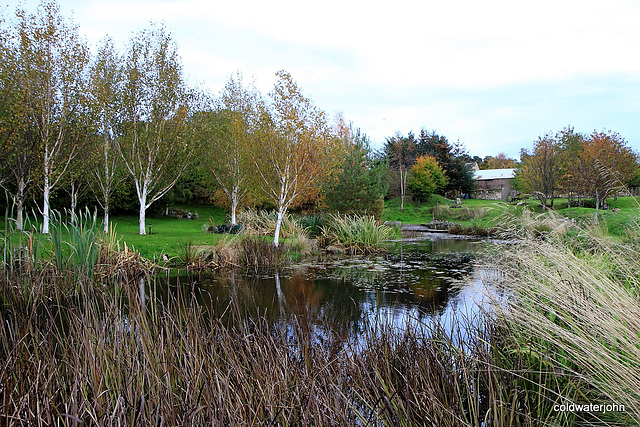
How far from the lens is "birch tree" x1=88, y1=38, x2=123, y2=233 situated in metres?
15.7

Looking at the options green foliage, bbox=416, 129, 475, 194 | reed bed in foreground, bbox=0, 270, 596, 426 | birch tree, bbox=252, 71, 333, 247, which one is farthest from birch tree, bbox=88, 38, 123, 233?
green foliage, bbox=416, 129, 475, 194

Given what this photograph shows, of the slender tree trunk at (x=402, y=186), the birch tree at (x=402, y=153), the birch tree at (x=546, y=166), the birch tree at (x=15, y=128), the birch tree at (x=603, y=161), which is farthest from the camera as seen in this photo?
the birch tree at (x=402, y=153)

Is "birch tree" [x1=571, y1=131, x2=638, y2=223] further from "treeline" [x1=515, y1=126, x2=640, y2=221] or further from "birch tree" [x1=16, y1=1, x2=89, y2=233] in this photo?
"birch tree" [x1=16, y1=1, x2=89, y2=233]

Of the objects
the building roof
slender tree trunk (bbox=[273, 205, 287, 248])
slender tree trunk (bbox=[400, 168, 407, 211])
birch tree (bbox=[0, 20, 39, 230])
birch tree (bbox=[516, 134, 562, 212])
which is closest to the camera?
birch tree (bbox=[0, 20, 39, 230])

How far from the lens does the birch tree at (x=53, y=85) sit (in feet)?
45.9

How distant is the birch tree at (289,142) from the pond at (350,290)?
10.3 feet

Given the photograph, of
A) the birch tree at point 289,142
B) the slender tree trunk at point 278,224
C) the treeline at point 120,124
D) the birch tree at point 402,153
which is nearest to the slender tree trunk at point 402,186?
the birch tree at point 402,153

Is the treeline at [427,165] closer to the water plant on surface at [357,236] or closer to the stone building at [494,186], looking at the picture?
the stone building at [494,186]

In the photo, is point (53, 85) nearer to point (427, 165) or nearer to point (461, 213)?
point (461, 213)

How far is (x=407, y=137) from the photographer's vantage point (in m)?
50.6

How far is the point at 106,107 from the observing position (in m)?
16.4

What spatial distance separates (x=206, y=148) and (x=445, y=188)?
1296 inches

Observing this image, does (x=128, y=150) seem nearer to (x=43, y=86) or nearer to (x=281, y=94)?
(x=43, y=86)

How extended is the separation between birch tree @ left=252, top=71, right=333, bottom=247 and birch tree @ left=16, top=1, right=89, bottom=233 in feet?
21.6
